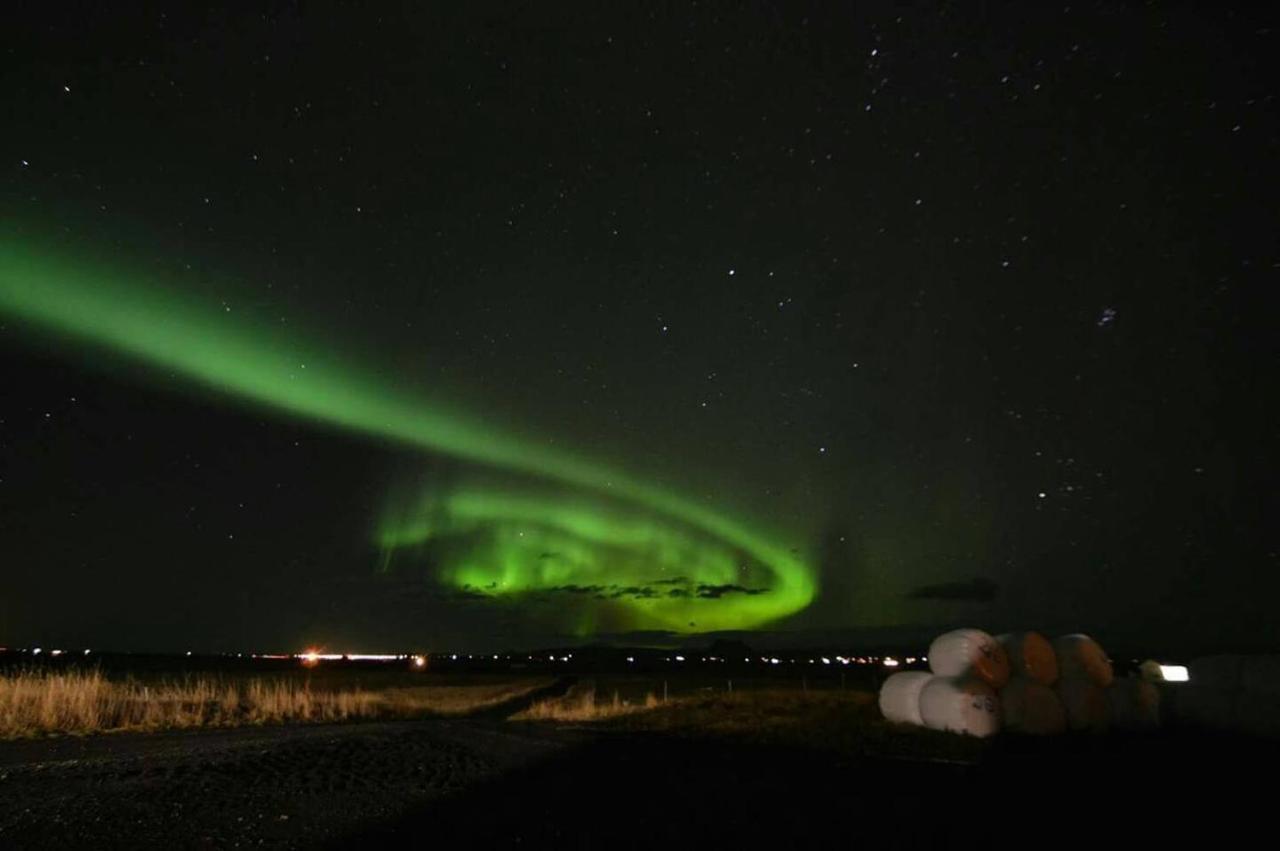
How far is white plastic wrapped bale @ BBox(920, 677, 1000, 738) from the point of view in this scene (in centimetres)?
1816

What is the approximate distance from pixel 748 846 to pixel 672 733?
11830mm

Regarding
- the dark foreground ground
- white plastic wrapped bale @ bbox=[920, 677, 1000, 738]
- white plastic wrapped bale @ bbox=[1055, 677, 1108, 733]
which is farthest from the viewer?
white plastic wrapped bale @ bbox=[1055, 677, 1108, 733]

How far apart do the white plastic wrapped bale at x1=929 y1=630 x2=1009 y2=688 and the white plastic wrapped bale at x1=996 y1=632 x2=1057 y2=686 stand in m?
0.25

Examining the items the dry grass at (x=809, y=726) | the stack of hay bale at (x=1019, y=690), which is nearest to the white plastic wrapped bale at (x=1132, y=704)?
the stack of hay bale at (x=1019, y=690)

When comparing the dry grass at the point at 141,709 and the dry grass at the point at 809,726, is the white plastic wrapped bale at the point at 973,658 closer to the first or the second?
the dry grass at the point at 809,726

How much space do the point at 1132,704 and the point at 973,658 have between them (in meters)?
4.89

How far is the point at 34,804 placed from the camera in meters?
9.98

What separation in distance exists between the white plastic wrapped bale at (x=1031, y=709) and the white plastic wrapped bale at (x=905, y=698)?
6.17ft

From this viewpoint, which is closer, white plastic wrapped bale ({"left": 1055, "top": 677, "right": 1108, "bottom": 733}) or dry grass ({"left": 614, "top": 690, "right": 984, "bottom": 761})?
dry grass ({"left": 614, "top": 690, "right": 984, "bottom": 761})

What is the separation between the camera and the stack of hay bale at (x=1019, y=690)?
18.4 metres

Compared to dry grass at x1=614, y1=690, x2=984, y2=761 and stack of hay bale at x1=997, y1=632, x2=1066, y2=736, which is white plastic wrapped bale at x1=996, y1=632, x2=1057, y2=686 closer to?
stack of hay bale at x1=997, y1=632, x2=1066, y2=736

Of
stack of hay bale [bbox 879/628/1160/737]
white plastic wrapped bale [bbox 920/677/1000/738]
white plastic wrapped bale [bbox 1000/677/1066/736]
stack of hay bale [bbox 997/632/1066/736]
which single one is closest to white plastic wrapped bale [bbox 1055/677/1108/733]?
stack of hay bale [bbox 879/628/1160/737]

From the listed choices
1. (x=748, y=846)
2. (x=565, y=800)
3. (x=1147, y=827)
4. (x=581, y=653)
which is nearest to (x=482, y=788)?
(x=565, y=800)

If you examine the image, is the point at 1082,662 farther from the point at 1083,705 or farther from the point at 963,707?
the point at 963,707
